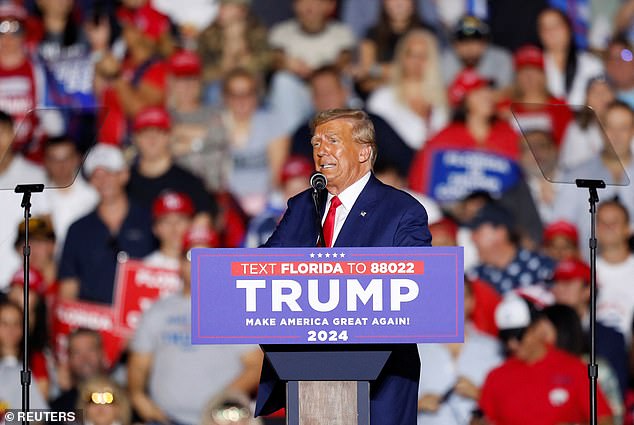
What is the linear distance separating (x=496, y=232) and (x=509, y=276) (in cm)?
27

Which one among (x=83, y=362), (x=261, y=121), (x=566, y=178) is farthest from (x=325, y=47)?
(x=83, y=362)

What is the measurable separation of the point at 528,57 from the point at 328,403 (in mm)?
4081

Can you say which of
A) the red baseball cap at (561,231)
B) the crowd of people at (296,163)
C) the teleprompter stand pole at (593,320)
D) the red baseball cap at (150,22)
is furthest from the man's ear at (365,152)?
the red baseball cap at (150,22)

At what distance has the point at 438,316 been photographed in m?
3.33

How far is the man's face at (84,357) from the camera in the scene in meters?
6.64

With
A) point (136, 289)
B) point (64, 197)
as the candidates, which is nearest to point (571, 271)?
point (136, 289)

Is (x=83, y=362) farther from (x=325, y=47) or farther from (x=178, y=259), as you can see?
(x=325, y=47)

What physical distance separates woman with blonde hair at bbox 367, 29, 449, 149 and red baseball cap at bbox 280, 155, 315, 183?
19.0 inches

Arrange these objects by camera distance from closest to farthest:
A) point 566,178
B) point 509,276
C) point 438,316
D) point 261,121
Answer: point 438,316 → point 566,178 → point 509,276 → point 261,121

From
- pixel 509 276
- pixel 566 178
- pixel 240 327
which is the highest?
pixel 566 178

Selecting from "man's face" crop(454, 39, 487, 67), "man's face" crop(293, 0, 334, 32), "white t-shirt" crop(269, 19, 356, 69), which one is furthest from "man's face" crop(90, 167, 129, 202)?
"man's face" crop(454, 39, 487, 67)

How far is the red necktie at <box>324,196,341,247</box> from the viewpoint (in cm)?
374

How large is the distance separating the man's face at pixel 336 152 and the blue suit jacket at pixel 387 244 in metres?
0.08

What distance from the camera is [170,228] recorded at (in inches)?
270
